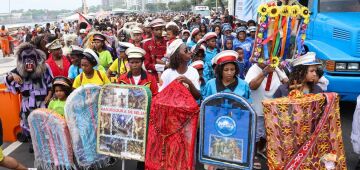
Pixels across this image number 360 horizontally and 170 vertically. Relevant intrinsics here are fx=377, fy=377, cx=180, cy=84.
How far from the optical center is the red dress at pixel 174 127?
348 cm

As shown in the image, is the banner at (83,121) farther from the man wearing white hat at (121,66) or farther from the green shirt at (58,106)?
the man wearing white hat at (121,66)

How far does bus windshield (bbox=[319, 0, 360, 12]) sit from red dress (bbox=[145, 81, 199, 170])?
4512 mm

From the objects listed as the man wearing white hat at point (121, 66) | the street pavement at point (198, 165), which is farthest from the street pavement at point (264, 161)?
the man wearing white hat at point (121, 66)

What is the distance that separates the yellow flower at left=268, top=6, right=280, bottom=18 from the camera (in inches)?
160

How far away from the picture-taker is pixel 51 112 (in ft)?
13.4

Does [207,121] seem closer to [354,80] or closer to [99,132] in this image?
[99,132]

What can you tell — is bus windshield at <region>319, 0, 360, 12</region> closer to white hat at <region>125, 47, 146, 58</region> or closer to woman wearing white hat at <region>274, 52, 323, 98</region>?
woman wearing white hat at <region>274, 52, 323, 98</region>

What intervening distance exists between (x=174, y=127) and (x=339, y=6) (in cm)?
474

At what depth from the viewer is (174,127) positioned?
354cm

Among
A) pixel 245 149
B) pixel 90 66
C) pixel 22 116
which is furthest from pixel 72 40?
pixel 245 149

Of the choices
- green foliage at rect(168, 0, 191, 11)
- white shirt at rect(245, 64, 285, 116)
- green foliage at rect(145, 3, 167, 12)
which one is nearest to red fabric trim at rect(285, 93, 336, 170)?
white shirt at rect(245, 64, 285, 116)

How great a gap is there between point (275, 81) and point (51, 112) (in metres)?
2.50

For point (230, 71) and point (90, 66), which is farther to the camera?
point (90, 66)

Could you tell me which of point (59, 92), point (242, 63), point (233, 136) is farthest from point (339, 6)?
point (59, 92)
